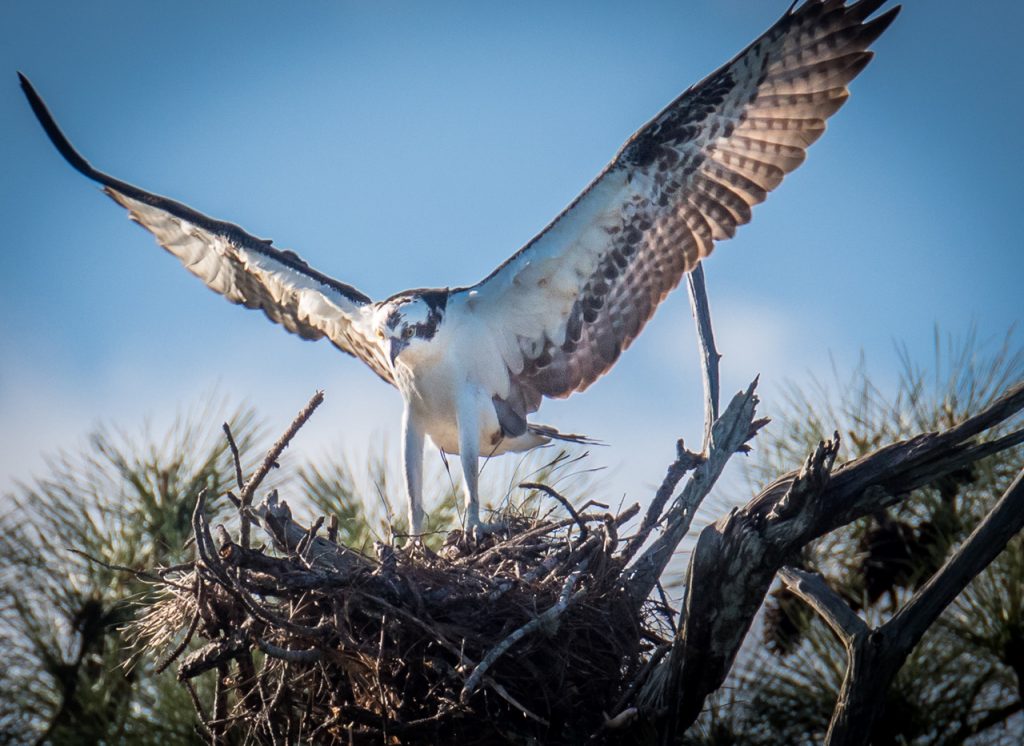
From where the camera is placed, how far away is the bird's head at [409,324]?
193 inches

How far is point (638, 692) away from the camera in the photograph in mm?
3729

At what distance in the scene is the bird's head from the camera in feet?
16.1

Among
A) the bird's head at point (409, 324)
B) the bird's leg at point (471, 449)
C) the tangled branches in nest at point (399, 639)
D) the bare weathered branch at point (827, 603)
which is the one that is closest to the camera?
the bare weathered branch at point (827, 603)

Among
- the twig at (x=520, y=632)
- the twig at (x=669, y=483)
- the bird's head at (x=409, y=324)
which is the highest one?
the bird's head at (x=409, y=324)

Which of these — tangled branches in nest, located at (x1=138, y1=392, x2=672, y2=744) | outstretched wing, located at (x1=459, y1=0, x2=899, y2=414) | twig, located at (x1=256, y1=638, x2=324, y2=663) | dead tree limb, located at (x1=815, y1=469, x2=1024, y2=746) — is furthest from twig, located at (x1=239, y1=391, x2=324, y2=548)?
dead tree limb, located at (x1=815, y1=469, x2=1024, y2=746)

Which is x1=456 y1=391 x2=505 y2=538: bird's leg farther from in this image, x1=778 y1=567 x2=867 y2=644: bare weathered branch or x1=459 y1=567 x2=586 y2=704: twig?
x1=778 y1=567 x2=867 y2=644: bare weathered branch

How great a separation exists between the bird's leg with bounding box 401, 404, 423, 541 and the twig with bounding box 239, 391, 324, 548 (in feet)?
4.24

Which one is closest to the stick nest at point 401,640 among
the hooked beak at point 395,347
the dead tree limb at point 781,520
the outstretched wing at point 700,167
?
the dead tree limb at point 781,520

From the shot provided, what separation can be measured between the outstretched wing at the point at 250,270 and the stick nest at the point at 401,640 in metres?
1.58

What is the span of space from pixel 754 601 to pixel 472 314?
216 cm

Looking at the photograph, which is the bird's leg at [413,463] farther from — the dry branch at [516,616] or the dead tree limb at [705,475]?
the dead tree limb at [705,475]

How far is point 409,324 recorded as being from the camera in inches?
193

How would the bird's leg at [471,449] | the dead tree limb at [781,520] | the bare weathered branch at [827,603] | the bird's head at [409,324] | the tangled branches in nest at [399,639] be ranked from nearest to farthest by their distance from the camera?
the dead tree limb at [781,520]
the bare weathered branch at [827,603]
the tangled branches in nest at [399,639]
the bird's leg at [471,449]
the bird's head at [409,324]

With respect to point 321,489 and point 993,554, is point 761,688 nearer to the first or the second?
point 993,554
